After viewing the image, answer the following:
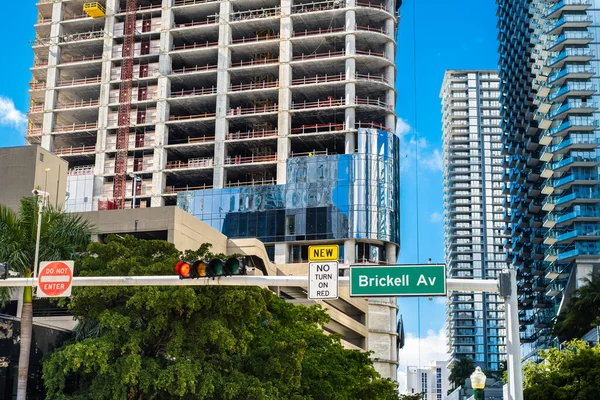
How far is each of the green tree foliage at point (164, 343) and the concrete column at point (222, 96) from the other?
7809 centimetres

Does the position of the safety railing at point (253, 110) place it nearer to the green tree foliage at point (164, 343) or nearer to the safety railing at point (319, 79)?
the safety railing at point (319, 79)

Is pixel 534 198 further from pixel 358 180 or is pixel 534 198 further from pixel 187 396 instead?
pixel 187 396

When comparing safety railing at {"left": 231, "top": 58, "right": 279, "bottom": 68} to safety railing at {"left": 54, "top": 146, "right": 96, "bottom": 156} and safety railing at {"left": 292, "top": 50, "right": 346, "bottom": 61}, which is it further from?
safety railing at {"left": 54, "top": 146, "right": 96, "bottom": 156}

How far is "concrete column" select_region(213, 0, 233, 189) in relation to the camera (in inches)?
4710

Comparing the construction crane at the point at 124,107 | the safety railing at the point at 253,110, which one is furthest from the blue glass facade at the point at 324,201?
the construction crane at the point at 124,107

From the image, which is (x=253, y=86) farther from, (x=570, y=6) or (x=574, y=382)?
(x=574, y=382)

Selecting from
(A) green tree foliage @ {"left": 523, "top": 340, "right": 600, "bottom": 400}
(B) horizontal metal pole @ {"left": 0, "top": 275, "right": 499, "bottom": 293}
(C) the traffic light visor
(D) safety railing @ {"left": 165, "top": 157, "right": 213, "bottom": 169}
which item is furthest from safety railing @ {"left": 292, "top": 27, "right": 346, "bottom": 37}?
(C) the traffic light visor

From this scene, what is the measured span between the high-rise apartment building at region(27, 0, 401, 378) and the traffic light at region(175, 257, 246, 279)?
290 feet

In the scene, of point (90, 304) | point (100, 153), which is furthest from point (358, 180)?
point (90, 304)

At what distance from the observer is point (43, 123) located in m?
132

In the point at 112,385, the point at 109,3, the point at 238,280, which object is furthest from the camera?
the point at 109,3

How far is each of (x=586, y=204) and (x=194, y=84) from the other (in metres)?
63.3

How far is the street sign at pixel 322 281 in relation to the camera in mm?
21192

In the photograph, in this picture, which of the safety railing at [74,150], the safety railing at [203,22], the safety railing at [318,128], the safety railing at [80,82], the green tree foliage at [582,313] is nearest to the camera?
the green tree foliage at [582,313]
